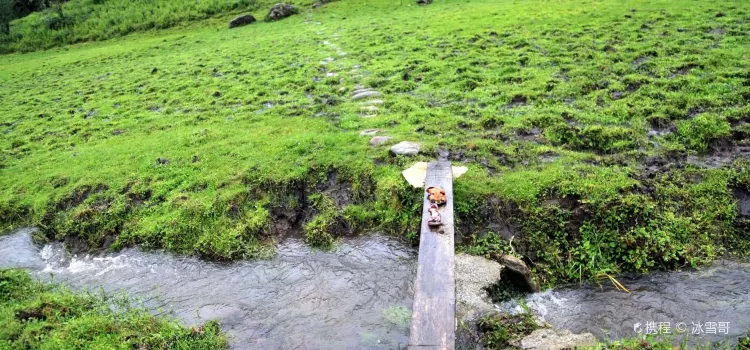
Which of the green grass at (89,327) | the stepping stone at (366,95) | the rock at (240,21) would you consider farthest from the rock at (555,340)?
the rock at (240,21)

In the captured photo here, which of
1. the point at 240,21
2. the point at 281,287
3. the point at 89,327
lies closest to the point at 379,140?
the point at 281,287

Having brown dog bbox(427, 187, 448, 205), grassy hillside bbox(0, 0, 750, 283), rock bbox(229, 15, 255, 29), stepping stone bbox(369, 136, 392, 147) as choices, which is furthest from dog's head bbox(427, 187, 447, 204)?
rock bbox(229, 15, 255, 29)

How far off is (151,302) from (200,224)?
2517mm

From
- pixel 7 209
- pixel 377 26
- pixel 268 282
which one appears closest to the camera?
pixel 268 282

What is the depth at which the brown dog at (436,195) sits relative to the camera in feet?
31.4

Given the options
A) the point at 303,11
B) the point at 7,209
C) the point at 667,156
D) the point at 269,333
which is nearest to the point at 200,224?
the point at 269,333

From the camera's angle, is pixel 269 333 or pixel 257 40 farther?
pixel 257 40

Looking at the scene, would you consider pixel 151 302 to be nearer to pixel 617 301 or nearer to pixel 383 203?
pixel 383 203

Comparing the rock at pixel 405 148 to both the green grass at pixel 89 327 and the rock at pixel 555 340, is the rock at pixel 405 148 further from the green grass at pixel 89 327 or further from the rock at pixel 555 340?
the green grass at pixel 89 327

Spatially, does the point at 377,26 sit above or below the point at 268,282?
above

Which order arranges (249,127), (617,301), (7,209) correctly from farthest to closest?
(249,127) → (7,209) → (617,301)

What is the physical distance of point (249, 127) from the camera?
1648 cm

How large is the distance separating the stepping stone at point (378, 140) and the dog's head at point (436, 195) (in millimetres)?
3747

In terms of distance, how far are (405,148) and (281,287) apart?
17.0 feet
